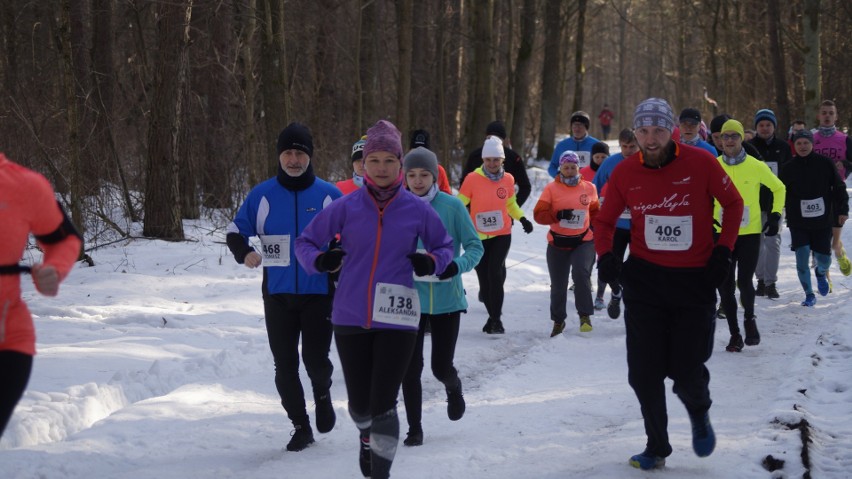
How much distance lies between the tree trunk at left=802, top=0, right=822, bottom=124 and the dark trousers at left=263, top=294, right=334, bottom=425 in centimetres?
1890

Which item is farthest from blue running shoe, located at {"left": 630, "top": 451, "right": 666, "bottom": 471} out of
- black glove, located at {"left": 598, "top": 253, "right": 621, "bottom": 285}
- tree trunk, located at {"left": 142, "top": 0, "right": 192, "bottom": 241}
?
tree trunk, located at {"left": 142, "top": 0, "right": 192, "bottom": 241}

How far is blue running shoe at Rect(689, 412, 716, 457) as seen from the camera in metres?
5.46

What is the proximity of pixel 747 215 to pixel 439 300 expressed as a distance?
4190 mm

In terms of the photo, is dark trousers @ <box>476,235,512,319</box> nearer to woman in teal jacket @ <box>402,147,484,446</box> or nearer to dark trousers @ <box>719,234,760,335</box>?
dark trousers @ <box>719,234,760,335</box>

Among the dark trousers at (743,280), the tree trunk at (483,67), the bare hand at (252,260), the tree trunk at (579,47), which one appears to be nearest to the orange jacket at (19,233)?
the bare hand at (252,260)

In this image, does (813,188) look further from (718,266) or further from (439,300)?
(718,266)

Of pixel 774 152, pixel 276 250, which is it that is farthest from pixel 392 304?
pixel 774 152

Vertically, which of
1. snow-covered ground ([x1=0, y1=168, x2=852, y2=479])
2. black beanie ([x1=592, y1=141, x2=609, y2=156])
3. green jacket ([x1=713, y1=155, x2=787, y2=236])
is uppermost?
black beanie ([x1=592, y1=141, x2=609, y2=156])

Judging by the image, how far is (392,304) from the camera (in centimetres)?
499

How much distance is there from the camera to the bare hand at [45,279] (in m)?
3.65

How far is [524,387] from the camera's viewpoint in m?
8.23

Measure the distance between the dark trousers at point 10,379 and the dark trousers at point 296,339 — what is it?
2.44 m

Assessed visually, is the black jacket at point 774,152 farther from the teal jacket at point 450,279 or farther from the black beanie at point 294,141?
the black beanie at point 294,141

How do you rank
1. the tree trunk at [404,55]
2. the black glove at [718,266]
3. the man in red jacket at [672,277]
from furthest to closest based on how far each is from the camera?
the tree trunk at [404,55]
the man in red jacket at [672,277]
the black glove at [718,266]
